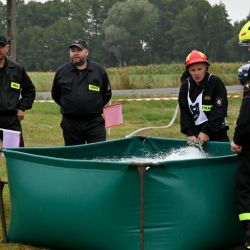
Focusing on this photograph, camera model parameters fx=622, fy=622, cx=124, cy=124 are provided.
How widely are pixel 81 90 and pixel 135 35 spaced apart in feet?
271

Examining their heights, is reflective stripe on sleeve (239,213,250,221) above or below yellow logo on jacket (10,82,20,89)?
below

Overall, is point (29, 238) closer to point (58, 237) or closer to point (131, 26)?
point (58, 237)

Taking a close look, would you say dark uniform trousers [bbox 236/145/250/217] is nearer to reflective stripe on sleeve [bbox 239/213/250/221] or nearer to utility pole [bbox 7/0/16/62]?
reflective stripe on sleeve [bbox 239/213/250/221]

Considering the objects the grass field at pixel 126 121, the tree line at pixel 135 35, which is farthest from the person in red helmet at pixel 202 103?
the tree line at pixel 135 35

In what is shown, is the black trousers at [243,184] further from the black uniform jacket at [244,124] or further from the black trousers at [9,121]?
the black trousers at [9,121]

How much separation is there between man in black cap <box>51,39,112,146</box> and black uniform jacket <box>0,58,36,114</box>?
0.39 metres

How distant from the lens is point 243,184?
16.3 feet

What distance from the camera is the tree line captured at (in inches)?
3243

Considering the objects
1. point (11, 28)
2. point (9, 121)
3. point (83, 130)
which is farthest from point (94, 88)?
point (11, 28)

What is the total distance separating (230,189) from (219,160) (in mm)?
306

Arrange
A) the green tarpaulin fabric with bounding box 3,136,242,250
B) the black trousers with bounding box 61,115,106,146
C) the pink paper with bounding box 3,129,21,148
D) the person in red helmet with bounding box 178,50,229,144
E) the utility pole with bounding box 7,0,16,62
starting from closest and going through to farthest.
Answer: the green tarpaulin fabric with bounding box 3,136,242,250, the pink paper with bounding box 3,129,21,148, the person in red helmet with bounding box 178,50,229,144, the black trousers with bounding box 61,115,106,146, the utility pole with bounding box 7,0,16,62

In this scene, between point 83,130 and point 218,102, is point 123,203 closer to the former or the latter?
point 218,102

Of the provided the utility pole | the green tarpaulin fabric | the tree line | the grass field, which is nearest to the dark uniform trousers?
the green tarpaulin fabric

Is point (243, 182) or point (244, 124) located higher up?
point (244, 124)
